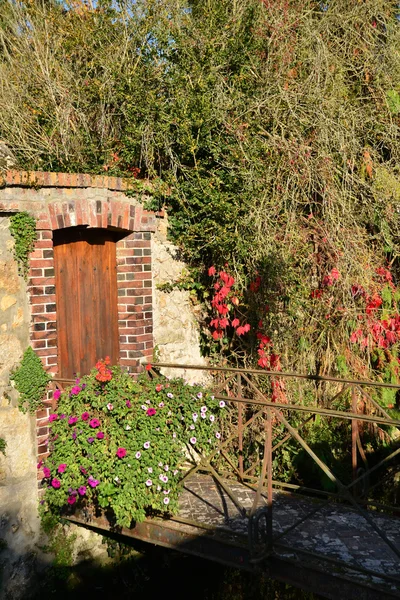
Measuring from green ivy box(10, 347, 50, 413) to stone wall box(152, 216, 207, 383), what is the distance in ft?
4.38

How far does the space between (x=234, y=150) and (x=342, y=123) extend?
3.98 ft

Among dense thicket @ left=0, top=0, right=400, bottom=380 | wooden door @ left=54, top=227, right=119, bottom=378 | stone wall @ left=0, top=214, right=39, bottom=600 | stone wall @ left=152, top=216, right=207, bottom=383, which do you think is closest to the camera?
stone wall @ left=0, top=214, right=39, bottom=600

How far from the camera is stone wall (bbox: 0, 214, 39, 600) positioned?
4469mm

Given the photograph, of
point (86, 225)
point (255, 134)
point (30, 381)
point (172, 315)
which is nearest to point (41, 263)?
point (86, 225)

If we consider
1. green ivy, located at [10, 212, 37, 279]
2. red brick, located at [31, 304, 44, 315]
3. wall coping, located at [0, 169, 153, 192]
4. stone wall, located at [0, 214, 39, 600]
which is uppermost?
wall coping, located at [0, 169, 153, 192]

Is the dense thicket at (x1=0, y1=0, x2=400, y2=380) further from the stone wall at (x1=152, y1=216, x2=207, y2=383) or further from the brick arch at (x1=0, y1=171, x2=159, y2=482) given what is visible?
the brick arch at (x1=0, y1=171, x2=159, y2=482)

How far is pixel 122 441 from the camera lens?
4219 millimetres

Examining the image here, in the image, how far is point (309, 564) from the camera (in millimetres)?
3635

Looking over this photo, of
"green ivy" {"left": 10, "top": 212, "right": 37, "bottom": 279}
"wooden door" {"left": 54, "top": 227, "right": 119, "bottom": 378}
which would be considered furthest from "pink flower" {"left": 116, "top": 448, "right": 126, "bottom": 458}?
"green ivy" {"left": 10, "top": 212, "right": 37, "bottom": 279}

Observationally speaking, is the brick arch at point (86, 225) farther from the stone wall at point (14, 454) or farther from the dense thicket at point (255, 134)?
the dense thicket at point (255, 134)

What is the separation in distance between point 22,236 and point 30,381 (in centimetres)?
113

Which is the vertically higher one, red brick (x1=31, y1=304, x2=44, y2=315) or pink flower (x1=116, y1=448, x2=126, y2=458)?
red brick (x1=31, y1=304, x2=44, y2=315)

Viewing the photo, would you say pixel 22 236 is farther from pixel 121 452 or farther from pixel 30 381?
pixel 121 452

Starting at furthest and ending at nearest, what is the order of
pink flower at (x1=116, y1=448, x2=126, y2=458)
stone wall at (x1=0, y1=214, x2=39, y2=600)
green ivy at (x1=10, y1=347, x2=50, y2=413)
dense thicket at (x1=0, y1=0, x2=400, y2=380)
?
dense thicket at (x1=0, y1=0, x2=400, y2=380), green ivy at (x1=10, y1=347, x2=50, y2=413), stone wall at (x1=0, y1=214, x2=39, y2=600), pink flower at (x1=116, y1=448, x2=126, y2=458)
